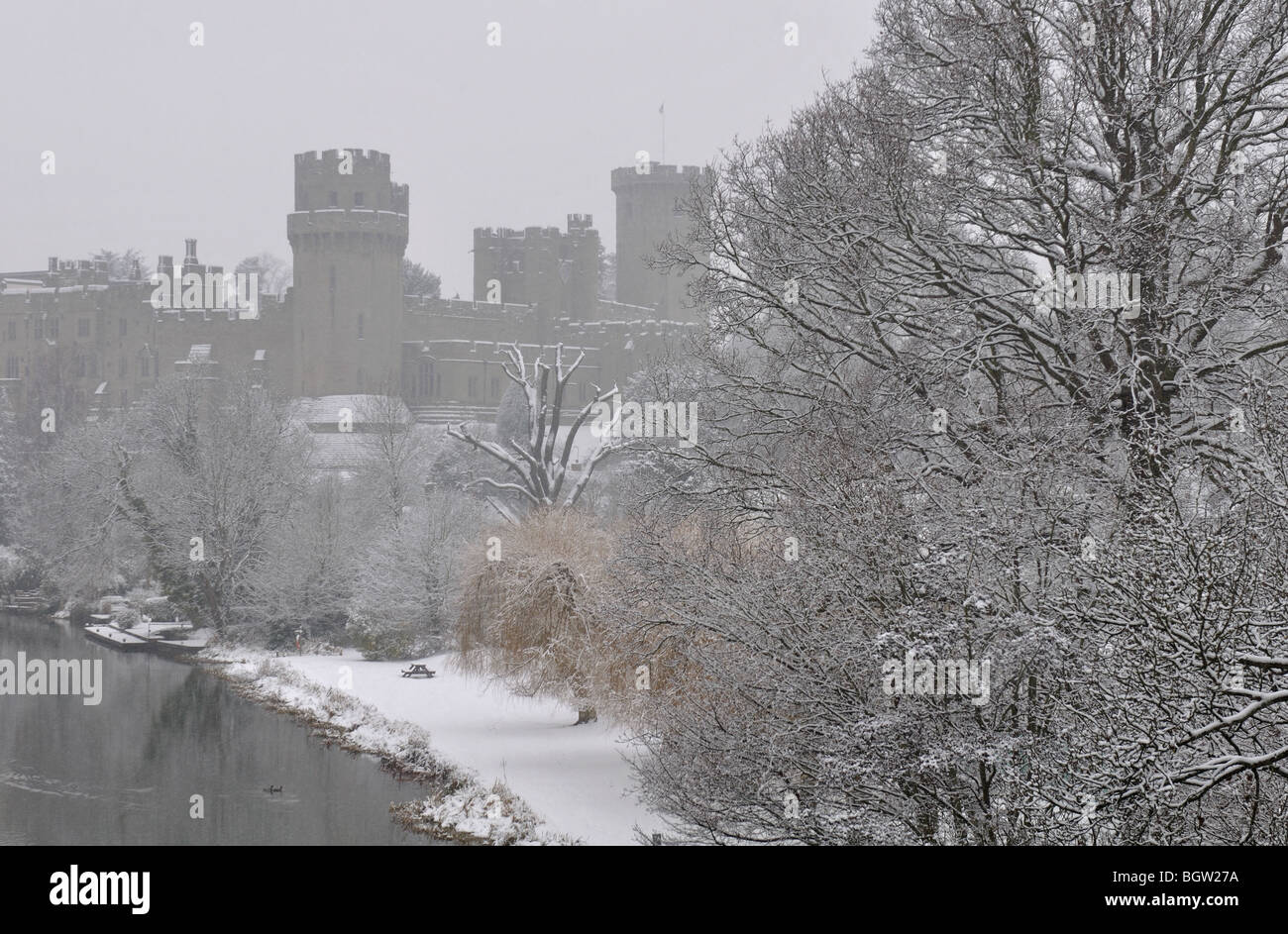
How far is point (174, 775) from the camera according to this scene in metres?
17.0

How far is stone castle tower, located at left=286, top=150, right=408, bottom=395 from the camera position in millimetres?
54594

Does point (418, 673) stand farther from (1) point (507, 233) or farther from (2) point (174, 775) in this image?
(1) point (507, 233)

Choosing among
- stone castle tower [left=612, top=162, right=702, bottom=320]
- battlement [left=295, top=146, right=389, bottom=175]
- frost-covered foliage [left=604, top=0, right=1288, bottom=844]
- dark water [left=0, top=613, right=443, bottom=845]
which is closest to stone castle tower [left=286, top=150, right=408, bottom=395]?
battlement [left=295, top=146, right=389, bottom=175]

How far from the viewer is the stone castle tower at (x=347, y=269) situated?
179 ft

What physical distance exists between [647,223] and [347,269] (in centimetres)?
1782

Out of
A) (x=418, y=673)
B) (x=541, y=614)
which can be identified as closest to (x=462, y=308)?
(x=418, y=673)

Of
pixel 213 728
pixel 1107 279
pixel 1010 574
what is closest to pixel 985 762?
pixel 1010 574

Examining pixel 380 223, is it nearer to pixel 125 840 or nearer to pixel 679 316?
pixel 679 316

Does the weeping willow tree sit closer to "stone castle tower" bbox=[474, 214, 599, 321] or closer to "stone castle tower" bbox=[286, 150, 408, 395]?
"stone castle tower" bbox=[286, 150, 408, 395]

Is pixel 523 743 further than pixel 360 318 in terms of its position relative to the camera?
No

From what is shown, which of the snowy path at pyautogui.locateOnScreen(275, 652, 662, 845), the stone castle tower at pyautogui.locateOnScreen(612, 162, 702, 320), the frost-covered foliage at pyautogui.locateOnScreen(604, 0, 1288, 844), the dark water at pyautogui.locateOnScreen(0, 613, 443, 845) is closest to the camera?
the frost-covered foliage at pyautogui.locateOnScreen(604, 0, 1288, 844)

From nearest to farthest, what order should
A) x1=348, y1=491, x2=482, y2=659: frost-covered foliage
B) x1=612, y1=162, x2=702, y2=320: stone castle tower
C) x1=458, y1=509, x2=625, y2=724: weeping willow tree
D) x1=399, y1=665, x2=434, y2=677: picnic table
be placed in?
x1=458, y1=509, x2=625, y2=724: weeping willow tree → x1=399, y1=665, x2=434, y2=677: picnic table → x1=348, y1=491, x2=482, y2=659: frost-covered foliage → x1=612, y1=162, x2=702, y2=320: stone castle tower

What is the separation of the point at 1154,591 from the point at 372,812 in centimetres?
1088

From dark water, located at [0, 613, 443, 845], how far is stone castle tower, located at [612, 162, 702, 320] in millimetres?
46965
